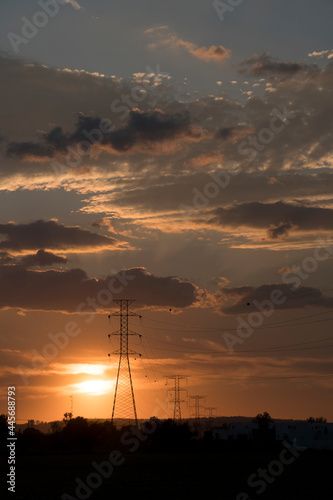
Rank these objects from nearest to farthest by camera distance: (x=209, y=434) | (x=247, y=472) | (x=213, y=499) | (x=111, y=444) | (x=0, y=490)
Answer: (x=213, y=499) < (x=0, y=490) < (x=247, y=472) < (x=111, y=444) < (x=209, y=434)

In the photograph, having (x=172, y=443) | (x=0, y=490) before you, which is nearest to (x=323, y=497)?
(x=0, y=490)

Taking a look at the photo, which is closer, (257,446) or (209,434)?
(257,446)

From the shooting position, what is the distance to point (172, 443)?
17788 cm

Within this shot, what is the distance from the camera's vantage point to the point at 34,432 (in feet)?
652

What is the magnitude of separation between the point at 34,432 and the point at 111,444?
86.8 feet

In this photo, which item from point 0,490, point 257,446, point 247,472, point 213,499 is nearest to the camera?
point 213,499

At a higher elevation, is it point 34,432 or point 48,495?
point 34,432

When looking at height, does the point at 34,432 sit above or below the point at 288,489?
above

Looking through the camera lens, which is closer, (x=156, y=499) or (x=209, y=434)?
(x=156, y=499)

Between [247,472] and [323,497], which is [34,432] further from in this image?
[323,497]

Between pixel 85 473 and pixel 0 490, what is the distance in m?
24.0

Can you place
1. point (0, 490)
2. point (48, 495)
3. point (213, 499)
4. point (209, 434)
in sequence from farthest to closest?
point (209, 434) < point (0, 490) < point (48, 495) < point (213, 499)

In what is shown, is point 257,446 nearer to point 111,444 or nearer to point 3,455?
point 111,444

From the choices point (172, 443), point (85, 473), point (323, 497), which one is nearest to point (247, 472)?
point (85, 473)
